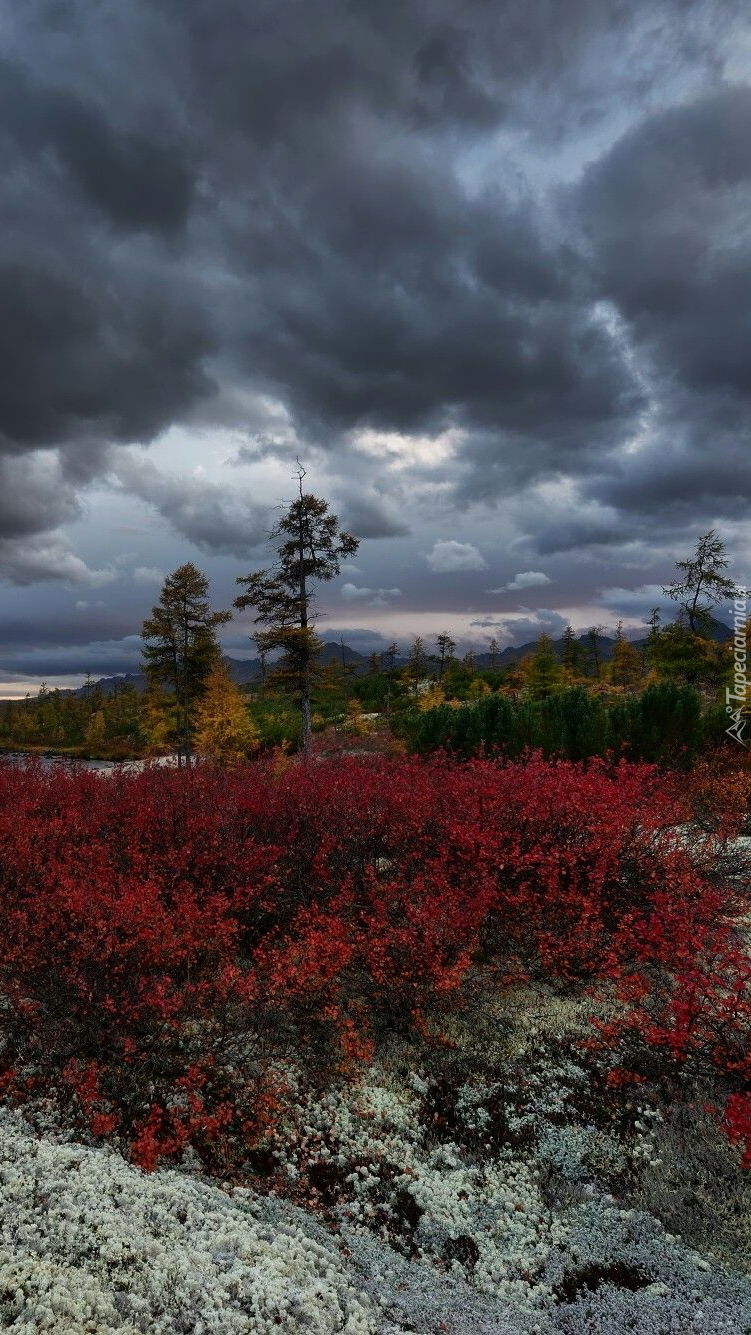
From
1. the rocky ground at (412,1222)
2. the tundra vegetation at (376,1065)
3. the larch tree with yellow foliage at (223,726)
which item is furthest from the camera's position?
the larch tree with yellow foliage at (223,726)

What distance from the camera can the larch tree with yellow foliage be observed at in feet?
79.0

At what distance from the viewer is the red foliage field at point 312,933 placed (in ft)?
17.0

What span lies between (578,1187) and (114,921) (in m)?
4.18

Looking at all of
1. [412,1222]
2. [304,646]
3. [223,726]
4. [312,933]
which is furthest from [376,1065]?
[223,726]

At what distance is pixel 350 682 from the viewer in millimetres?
50781

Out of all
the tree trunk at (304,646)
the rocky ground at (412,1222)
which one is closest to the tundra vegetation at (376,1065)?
the rocky ground at (412,1222)

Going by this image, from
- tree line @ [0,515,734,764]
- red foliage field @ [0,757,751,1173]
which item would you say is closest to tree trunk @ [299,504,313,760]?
tree line @ [0,515,734,764]

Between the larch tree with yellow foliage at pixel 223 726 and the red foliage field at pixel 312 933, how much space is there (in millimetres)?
13482

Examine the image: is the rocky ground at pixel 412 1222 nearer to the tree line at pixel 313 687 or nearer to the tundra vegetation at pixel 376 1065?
the tundra vegetation at pixel 376 1065

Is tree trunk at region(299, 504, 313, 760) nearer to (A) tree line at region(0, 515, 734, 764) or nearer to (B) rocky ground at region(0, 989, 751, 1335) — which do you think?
(A) tree line at region(0, 515, 734, 764)

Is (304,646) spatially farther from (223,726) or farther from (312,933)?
(312,933)

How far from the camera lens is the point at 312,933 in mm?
5953

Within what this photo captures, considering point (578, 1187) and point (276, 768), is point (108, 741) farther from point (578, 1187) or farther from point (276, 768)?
point (578, 1187)

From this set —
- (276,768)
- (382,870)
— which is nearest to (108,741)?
(276,768)
